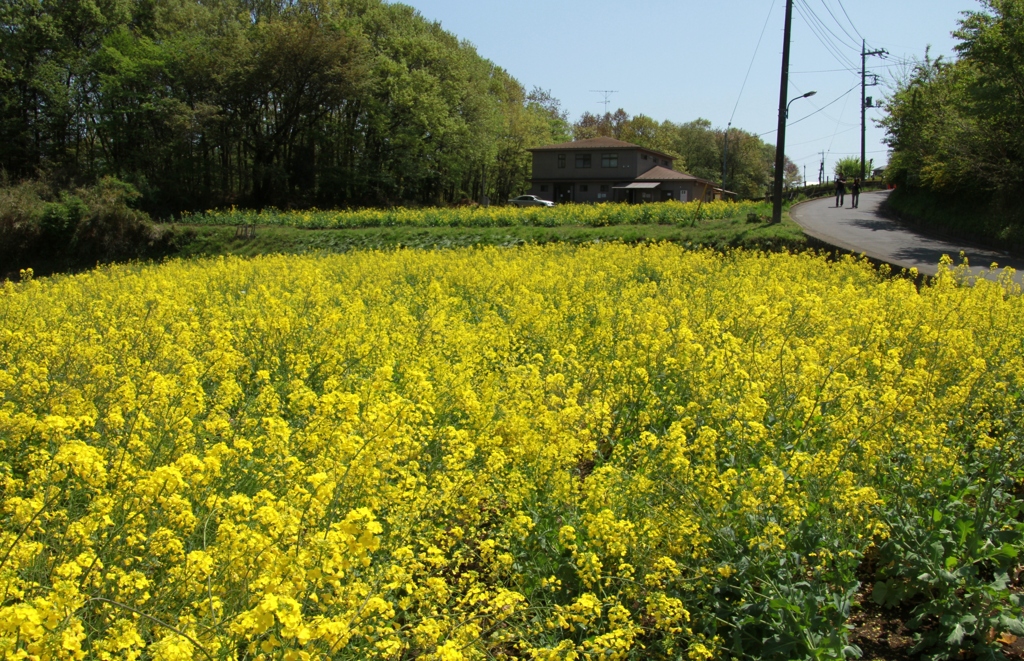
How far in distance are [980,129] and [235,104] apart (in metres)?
39.0

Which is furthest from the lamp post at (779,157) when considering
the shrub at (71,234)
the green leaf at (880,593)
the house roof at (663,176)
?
the house roof at (663,176)

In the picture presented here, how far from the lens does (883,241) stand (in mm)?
21375

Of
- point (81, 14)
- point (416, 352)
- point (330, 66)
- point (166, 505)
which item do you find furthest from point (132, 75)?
point (166, 505)

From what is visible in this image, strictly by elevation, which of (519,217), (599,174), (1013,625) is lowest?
(1013,625)

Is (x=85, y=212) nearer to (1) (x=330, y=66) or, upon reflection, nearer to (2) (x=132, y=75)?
(2) (x=132, y=75)

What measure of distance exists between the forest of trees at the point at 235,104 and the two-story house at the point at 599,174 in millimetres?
7504

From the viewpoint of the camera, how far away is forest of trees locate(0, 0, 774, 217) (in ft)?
137

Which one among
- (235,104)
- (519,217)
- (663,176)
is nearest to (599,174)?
(663,176)

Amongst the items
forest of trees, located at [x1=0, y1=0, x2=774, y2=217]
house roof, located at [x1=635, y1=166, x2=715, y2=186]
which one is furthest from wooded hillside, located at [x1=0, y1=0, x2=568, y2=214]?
house roof, located at [x1=635, y1=166, x2=715, y2=186]

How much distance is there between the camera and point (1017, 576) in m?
3.94

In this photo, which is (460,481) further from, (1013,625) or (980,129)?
(980,129)

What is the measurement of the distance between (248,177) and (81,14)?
13.0 m

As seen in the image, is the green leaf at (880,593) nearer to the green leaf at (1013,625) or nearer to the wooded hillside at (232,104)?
the green leaf at (1013,625)

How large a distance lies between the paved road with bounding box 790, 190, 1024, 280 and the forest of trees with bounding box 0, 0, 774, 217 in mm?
25207
